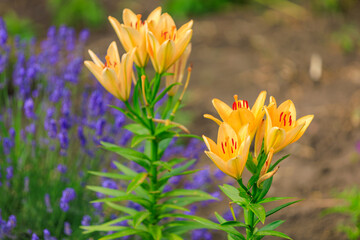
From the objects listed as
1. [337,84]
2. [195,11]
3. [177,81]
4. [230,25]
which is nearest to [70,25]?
[195,11]

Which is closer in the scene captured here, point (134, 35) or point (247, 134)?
point (247, 134)

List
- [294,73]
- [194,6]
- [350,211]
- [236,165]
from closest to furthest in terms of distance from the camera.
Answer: [236,165], [350,211], [294,73], [194,6]

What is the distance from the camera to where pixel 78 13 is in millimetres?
5699

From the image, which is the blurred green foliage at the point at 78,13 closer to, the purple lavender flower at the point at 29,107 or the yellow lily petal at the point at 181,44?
the purple lavender flower at the point at 29,107

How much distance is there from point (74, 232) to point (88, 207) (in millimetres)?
218

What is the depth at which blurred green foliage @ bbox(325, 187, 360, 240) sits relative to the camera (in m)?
2.60

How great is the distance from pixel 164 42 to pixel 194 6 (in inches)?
175

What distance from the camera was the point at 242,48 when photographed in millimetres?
5164

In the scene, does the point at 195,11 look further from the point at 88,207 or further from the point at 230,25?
the point at 88,207

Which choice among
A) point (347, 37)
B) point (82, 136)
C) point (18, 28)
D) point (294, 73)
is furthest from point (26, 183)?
point (347, 37)

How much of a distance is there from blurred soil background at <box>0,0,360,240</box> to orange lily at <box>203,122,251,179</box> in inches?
59.0

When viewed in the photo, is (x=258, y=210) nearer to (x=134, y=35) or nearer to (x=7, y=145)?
(x=134, y=35)

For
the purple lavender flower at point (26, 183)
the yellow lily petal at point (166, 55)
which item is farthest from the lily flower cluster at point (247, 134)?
the purple lavender flower at point (26, 183)

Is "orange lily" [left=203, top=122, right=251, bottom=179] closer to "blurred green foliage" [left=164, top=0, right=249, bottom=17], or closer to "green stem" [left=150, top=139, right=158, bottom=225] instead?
"green stem" [left=150, top=139, right=158, bottom=225]
